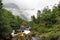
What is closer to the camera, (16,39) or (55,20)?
(16,39)

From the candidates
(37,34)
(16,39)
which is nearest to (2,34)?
(16,39)

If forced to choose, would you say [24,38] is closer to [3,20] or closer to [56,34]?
[56,34]

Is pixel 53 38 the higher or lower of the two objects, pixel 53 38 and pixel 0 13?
the lower

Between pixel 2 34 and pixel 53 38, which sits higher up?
pixel 2 34

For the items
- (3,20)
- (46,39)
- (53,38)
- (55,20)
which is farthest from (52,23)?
(3,20)

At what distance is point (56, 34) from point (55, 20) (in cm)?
1236

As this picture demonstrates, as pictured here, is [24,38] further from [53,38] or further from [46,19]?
[46,19]

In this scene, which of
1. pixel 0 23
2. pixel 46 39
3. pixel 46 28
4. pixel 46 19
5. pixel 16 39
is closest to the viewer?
pixel 0 23

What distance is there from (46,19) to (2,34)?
20800mm

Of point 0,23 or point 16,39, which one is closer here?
point 0,23

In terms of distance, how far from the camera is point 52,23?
41656mm

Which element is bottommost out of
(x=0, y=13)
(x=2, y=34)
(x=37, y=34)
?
(x=37, y=34)

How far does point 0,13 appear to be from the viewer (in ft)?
81.4

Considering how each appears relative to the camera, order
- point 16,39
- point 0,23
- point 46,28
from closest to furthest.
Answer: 1. point 0,23
2. point 16,39
3. point 46,28
